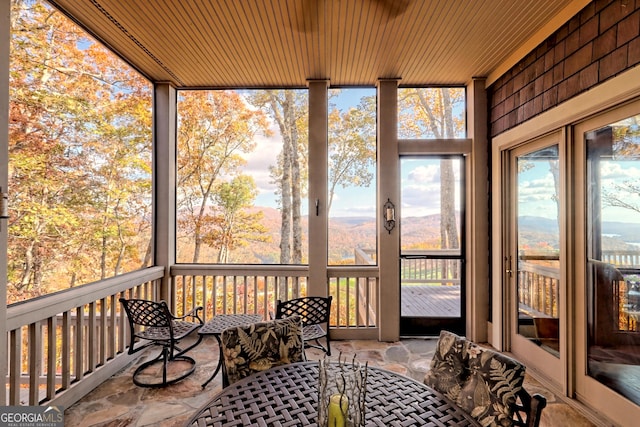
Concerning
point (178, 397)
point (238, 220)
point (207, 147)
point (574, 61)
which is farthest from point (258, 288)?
point (574, 61)

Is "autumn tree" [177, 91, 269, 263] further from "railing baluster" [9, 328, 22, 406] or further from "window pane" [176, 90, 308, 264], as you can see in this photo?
"railing baluster" [9, 328, 22, 406]

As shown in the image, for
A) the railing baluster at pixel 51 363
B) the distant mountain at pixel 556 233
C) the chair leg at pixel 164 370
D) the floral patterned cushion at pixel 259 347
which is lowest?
the chair leg at pixel 164 370

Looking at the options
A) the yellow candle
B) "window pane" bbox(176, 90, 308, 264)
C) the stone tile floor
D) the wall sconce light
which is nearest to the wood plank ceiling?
"window pane" bbox(176, 90, 308, 264)

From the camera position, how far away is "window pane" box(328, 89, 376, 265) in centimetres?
411

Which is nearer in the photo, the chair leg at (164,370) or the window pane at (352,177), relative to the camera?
the chair leg at (164,370)

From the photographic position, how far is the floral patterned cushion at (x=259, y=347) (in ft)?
5.50

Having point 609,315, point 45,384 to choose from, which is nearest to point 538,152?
point 609,315

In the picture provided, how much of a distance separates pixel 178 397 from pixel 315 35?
351cm

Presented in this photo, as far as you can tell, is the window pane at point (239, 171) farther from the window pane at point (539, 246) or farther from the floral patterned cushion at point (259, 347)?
the window pane at point (539, 246)

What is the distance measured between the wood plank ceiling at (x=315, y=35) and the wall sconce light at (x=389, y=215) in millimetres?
1620

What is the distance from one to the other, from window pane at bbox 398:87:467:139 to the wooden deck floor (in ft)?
6.56

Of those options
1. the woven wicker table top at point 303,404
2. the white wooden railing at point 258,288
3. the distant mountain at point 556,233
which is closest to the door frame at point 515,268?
the distant mountain at point 556,233

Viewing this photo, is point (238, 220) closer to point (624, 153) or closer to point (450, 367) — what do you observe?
point (450, 367)

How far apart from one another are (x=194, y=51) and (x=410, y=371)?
4006 millimetres
